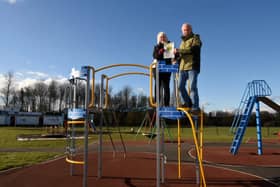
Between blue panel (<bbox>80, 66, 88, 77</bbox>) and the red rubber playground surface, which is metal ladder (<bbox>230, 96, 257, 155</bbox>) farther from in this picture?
blue panel (<bbox>80, 66, 88, 77</bbox>)

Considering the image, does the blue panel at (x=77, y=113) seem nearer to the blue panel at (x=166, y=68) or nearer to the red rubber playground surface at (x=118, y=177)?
the red rubber playground surface at (x=118, y=177)

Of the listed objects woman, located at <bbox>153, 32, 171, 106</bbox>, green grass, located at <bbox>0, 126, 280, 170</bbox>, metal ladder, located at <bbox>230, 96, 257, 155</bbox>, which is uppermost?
woman, located at <bbox>153, 32, 171, 106</bbox>

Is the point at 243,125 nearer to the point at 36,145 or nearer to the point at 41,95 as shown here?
the point at 36,145

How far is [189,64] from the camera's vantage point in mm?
5176

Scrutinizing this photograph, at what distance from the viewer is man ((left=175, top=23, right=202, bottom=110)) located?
16.8ft

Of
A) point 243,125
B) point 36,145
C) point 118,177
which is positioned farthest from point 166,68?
point 36,145

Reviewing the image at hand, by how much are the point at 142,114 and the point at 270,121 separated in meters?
28.8

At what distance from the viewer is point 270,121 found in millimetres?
54094

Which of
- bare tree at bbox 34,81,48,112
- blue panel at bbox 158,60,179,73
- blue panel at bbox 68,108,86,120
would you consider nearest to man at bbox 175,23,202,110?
blue panel at bbox 158,60,179,73

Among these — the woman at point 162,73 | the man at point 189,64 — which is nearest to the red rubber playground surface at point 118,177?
the woman at point 162,73

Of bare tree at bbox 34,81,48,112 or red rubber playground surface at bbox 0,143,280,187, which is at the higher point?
bare tree at bbox 34,81,48,112

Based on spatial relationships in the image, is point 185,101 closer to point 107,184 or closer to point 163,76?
point 163,76

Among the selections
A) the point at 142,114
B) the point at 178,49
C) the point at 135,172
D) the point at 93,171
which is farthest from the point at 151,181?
the point at 142,114

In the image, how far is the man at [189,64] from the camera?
5.11 metres
